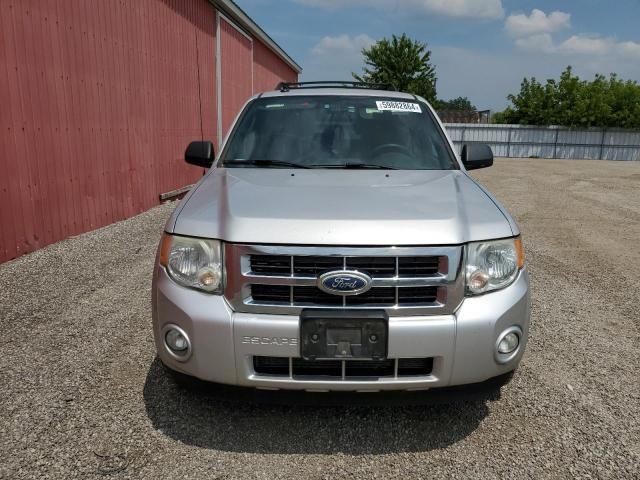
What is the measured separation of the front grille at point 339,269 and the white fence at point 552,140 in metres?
31.7

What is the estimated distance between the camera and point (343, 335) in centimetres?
224

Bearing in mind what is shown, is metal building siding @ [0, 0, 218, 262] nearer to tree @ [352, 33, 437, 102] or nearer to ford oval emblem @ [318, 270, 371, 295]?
ford oval emblem @ [318, 270, 371, 295]

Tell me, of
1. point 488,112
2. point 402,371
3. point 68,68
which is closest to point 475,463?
point 402,371

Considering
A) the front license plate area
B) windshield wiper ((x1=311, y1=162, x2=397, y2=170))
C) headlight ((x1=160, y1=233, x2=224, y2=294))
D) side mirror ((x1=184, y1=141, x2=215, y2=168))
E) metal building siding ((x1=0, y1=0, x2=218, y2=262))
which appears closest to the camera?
the front license plate area

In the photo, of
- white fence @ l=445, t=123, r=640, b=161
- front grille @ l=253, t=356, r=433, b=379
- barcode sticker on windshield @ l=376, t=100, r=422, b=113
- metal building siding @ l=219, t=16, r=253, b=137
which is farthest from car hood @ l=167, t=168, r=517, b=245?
white fence @ l=445, t=123, r=640, b=161

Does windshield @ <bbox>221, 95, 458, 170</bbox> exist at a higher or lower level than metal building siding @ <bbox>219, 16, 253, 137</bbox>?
lower

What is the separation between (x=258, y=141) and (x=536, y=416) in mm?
2414

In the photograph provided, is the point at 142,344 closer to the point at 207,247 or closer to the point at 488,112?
the point at 207,247

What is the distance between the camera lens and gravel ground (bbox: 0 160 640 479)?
240 centimetres

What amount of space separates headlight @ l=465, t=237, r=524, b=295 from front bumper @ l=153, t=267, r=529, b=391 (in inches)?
2.2

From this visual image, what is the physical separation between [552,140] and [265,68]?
70.1 feet

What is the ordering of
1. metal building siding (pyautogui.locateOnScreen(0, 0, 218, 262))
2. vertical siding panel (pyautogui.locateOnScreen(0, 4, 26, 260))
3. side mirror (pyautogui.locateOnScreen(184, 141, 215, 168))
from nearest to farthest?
1. side mirror (pyautogui.locateOnScreen(184, 141, 215, 168))
2. vertical siding panel (pyautogui.locateOnScreen(0, 4, 26, 260))
3. metal building siding (pyautogui.locateOnScreen(0, 0, 218, 262))

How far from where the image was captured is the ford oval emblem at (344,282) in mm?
2244

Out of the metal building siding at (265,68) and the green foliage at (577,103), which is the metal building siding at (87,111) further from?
the green foliage at (577,103)
